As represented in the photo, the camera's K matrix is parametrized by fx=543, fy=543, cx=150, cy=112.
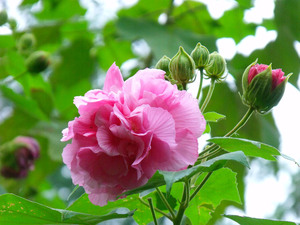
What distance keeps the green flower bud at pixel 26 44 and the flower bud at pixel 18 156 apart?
0.76ft

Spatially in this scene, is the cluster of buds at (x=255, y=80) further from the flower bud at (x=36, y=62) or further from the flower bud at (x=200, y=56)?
the flower bud at (x=36, y=62)

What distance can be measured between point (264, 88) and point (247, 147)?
0.34ft

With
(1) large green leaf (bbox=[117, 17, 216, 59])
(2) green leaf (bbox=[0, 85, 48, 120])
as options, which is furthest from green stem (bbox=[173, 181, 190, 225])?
(2) green leaf (bbox=[0, 85, 48, 120])

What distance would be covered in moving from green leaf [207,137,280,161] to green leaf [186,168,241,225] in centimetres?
15

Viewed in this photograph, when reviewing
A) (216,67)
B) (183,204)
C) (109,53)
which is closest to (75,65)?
(109,53)

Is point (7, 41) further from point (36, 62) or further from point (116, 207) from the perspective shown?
point (116, 207)

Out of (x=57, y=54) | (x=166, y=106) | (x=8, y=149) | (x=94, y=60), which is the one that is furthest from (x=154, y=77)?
(x=57, y=54)

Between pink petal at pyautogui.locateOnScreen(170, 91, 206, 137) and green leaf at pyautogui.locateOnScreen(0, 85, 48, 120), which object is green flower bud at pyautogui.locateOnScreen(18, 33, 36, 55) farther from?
pink petal at pyautogui.locateOnScreen(170, 91, 206, 137)

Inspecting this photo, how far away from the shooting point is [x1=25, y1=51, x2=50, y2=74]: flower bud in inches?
53.1

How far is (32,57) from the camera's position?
4.44 ft

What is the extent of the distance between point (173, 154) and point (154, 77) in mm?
94

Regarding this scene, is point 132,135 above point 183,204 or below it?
above

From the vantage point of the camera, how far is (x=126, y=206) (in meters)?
0.71

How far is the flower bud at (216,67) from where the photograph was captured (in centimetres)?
72
